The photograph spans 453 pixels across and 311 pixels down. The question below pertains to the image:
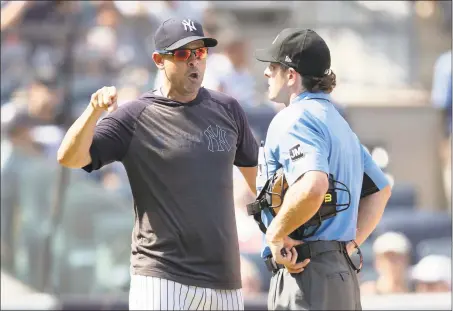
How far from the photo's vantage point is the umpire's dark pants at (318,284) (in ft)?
13.4

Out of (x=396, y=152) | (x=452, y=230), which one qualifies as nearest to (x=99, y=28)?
(x=396, y=152)

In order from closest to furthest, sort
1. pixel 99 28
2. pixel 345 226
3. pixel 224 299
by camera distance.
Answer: pixel 345 226, pixel 224 299, pixel 99 28

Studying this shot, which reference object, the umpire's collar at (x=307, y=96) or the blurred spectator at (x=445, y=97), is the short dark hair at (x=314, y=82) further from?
the blurred spectator at (x=445, y=97)

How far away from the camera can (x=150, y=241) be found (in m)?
4.50

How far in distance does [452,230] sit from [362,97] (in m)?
2.99

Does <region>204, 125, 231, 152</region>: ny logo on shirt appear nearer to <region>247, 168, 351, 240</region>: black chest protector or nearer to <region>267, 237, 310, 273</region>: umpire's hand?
<region>247, 168, 351, 240</region>: black chest protector

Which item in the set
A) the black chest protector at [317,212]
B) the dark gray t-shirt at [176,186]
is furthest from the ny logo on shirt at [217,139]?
the black chest protector at [317,212]

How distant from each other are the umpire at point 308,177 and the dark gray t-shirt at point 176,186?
0.29m

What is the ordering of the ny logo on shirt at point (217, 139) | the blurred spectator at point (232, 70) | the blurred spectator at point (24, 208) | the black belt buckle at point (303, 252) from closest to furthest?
the black belt buckle at point (303, 252), the ny logo on shirt at point (217, 139), the blurred spectator at point (24, 208), the blurred spectator at point (232, 70)

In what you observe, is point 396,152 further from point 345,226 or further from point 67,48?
point 345,226

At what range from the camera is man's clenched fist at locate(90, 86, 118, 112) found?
4.26 metres

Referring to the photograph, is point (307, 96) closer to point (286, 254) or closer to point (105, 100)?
point (286, 254)

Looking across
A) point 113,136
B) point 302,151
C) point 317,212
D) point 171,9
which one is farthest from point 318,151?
point 171,9

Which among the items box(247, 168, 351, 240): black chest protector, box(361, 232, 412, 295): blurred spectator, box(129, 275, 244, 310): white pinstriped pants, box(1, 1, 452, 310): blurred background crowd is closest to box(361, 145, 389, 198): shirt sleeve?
box(247, 168, 351, 240): black chest protector
